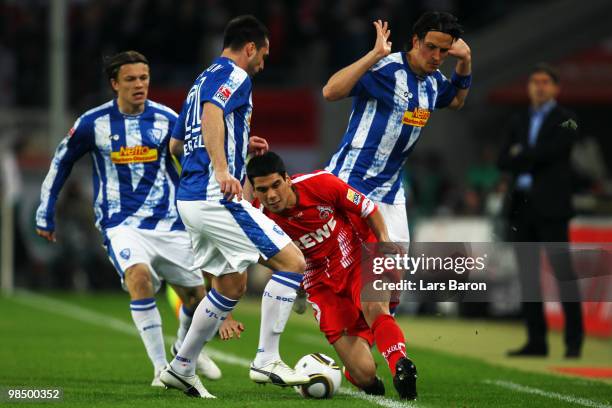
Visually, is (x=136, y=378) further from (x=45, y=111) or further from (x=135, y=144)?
(x=45, y=111)

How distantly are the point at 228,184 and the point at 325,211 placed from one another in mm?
966

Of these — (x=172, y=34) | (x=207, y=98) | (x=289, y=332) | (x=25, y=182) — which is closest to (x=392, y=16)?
(x=172, y=34)

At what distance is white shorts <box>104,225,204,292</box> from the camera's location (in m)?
8.44

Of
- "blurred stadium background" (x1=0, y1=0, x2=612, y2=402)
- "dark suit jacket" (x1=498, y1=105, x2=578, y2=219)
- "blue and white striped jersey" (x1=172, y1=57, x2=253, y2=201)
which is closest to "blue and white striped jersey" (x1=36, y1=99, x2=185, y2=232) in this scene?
"blue and white striped jersey" (x1=172, y1=57, x2=253, y2=201)

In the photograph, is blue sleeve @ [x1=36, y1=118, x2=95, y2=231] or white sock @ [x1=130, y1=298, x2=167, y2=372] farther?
blue sleeve @ [x1=36, y1=118, x2=95, y2=231]

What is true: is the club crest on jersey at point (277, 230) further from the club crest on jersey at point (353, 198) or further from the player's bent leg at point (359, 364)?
the player's bent leg at point (359, 364)

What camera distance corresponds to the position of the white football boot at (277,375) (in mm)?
7059

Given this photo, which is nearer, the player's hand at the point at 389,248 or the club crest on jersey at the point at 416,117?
the player's hand at the point at 389,248

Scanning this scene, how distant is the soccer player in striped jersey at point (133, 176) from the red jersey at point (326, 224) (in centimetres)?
116

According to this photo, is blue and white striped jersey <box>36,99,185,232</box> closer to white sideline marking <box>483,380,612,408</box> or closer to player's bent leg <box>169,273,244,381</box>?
player's bent leg <box>169,273,244,381</box>

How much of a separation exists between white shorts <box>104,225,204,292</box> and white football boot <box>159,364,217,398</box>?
3.86ft

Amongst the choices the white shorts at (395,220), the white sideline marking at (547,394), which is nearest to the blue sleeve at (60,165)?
the white shorts at (395,220)

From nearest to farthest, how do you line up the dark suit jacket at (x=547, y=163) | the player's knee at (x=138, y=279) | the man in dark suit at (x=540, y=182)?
the player's knee at (x=138, y=279)
the man in dark suit at (x=540, y=182)
the dark suit jacket at (x=547, y=163)

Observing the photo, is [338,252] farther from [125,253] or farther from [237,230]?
[125,253]
